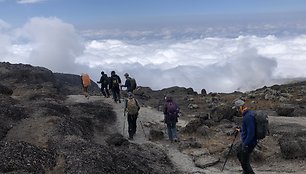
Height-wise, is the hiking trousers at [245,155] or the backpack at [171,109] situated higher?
the backpack at [171,109]

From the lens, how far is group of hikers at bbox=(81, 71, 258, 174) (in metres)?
13.4

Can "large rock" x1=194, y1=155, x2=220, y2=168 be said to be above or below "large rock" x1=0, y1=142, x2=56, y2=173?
below

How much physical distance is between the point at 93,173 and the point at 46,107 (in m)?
13.4

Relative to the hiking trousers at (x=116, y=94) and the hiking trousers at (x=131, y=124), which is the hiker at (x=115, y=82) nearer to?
the hiking trousers at (x=116, y=94)

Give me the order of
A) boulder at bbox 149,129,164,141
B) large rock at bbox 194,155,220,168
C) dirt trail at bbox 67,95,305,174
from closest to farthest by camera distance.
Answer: dirt trail at bbox 67,95,305,174
large rock at bbox 194,155,220,168
boulder at bbox 149,129,164,141

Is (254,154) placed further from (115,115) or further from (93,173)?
(115,115)

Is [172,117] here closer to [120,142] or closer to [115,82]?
[120,142]

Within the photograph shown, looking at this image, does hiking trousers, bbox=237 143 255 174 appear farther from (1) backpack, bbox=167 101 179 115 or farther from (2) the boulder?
(2) the boulder

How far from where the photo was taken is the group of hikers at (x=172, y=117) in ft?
44.0

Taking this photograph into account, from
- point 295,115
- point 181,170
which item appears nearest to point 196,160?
point 181,170

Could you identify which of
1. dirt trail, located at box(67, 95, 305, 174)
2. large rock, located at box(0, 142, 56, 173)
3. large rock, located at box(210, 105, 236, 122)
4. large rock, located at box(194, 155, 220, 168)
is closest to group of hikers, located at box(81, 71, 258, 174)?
dirt trail, located at box(67, 95, 305, 174)

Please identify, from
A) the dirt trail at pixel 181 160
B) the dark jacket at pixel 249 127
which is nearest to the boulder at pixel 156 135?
the dirt trail at pixel 181 160

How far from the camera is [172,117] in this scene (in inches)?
875

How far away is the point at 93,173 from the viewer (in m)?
13.9
